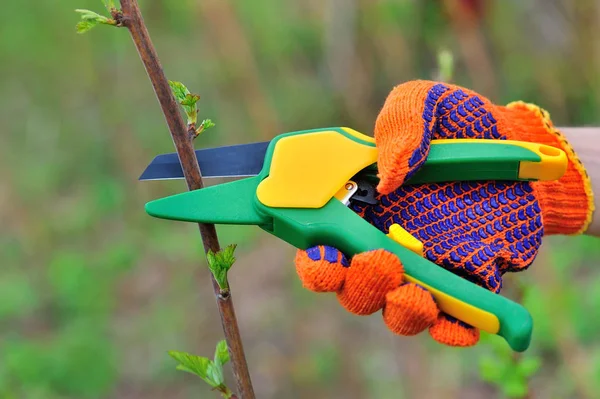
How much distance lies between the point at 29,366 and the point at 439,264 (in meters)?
2.04

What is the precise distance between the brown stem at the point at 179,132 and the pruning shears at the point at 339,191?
9 cm

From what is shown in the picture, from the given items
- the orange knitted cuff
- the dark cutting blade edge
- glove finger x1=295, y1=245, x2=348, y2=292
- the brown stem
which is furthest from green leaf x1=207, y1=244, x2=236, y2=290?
the orange knitted cuff

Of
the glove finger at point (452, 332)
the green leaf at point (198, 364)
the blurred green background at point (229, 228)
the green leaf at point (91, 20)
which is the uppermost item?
the green leaf at point (91, 20)

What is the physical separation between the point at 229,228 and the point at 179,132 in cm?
237

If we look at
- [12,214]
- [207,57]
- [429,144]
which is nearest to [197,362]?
[429,144]

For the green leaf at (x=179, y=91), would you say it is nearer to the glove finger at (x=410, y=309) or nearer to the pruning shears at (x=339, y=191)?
the pruning shears at (x=339, y=191)

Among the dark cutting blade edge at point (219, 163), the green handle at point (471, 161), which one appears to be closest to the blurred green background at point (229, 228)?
the green handle at point (471, 161)

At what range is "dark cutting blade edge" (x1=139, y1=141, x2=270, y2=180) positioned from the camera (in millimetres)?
1003

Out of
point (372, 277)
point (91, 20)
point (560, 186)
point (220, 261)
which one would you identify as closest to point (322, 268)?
point (372, 277)

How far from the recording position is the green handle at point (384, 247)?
2.77 feet

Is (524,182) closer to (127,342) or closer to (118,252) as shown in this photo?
(127,342)

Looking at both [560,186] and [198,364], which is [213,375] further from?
[560,186]

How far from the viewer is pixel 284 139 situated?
39.1 inches

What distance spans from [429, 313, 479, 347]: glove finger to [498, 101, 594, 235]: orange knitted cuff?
0.39 metres
